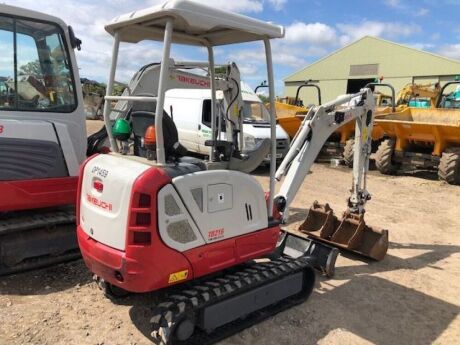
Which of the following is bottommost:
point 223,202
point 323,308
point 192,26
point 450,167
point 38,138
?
point 323,308

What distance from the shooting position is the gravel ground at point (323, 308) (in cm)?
374

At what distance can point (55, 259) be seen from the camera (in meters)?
4.78

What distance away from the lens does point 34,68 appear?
4715 mm

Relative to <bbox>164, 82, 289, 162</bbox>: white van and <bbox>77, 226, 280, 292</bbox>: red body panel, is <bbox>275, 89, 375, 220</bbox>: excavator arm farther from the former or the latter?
<bbox>164, 82, 289, 162</bbox>: white van

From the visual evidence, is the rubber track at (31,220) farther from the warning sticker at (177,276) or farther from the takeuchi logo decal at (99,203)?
the warning sticker at (177,276)

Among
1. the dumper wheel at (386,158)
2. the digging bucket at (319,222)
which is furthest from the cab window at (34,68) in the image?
the dumper wheel at (386,158)

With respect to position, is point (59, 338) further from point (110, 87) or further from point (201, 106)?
point (201, 106)

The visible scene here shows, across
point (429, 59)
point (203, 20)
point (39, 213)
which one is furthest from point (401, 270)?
point (429, 59)

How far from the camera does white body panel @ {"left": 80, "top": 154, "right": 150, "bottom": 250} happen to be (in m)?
3.23

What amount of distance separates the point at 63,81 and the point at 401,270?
453 centimetres

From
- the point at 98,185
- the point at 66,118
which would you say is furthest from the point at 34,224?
the point at 98,185

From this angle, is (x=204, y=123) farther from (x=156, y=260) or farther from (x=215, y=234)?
(x=156, y=260)

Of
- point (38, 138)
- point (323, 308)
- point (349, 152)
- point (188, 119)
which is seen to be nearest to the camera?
point (323, 308)

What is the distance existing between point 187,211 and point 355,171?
10.5ft
